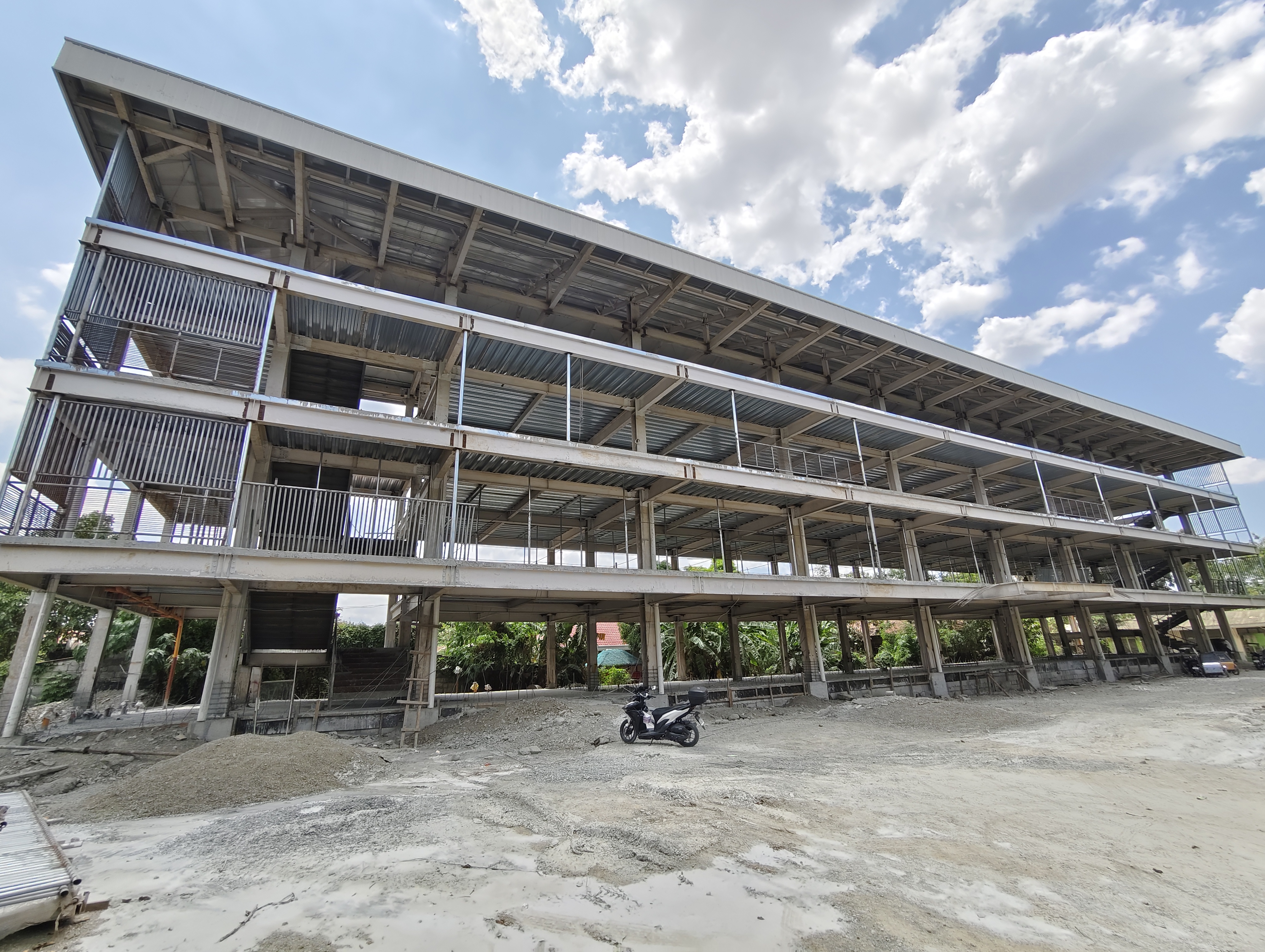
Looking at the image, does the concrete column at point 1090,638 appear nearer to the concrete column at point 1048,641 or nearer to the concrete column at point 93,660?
the concrete column at point 1048,641

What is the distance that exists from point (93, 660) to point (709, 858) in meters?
19.9

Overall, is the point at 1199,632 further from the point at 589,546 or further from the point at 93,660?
the point at 93,660

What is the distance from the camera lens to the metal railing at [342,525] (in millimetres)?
11492

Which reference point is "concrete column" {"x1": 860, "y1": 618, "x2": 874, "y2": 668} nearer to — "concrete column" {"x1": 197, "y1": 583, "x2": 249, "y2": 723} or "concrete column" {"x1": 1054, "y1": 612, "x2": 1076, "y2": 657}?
"concrete column" {"x1": 1054, "y1": 612, "x2": 1076, "y2": 657}

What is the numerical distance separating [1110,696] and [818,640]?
360 inches

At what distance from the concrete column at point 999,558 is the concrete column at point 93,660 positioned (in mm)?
29352

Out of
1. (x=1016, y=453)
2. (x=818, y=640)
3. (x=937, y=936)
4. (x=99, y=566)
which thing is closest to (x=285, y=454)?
(x=99, y=566)

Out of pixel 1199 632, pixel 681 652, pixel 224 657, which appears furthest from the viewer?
pixel 1199 632

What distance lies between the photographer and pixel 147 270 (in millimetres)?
11203

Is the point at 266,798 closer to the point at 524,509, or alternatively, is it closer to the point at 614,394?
the point at 614,394

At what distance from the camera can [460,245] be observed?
50.5ft

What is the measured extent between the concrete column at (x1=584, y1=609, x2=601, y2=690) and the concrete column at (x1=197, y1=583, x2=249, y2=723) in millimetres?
10584

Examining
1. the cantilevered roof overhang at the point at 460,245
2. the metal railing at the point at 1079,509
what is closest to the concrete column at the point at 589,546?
the cantilevered roof overhang at the point at 460,245

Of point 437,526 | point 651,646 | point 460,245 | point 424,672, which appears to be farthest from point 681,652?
point 460,245
